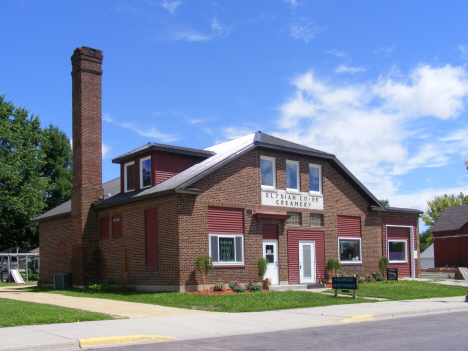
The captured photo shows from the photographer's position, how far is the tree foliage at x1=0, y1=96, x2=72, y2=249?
4572 cm

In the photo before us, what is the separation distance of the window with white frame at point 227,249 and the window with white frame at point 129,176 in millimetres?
5845

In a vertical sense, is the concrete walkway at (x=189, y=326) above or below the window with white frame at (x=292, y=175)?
below

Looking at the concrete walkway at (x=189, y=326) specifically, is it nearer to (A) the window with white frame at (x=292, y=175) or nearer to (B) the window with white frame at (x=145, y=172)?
(B) the window with white frame at (x=145, y=172)

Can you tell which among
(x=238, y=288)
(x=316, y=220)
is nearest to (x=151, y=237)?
(x=238, y=288)

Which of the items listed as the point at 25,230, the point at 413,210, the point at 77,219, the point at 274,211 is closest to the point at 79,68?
the point at 77,219

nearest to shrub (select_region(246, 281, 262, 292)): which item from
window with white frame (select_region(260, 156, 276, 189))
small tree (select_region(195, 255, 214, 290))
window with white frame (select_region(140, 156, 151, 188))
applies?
small tree (select_region(195, 255, 214, 290))

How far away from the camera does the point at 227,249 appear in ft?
72.6

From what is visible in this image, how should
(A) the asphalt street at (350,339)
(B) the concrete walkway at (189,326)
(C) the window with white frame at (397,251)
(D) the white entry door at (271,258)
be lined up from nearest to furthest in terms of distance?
(A) the asphalt street at (350,339) < (B) the concrete walkway at (189,326) < (D) the white entry door at (271,258) < (C) the window with white frame at (397,251)

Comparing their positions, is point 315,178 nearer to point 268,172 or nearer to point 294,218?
point 294,218

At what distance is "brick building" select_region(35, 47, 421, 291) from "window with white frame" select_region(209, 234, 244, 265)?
0.14 ft

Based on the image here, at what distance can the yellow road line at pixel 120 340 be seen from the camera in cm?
991

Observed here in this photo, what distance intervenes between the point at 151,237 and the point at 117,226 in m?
2.75

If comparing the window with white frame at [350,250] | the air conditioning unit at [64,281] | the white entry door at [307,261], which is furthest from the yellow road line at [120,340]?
the window with white frame at [350,250]

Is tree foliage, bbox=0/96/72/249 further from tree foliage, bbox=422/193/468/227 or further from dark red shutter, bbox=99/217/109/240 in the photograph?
tree foliage, bbox=422/193/468/227
